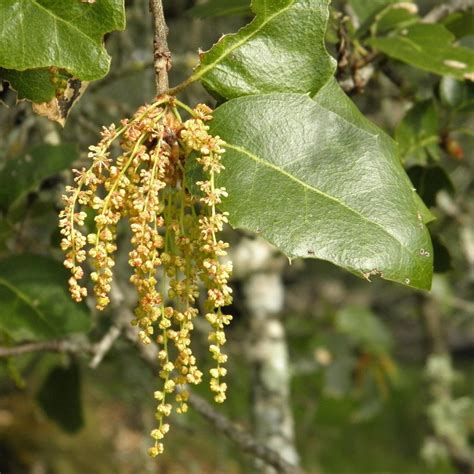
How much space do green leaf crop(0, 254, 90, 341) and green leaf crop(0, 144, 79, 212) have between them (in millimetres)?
155

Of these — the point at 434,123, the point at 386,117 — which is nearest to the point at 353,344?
the point at 386,117

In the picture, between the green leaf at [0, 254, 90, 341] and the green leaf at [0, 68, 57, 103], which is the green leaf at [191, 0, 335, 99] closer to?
the green leaf at [0, 68, 57, 103]

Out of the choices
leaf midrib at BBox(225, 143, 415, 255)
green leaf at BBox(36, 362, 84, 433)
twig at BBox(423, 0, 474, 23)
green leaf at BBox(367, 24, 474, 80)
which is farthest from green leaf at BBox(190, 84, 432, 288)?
green leaf at BBox(36, 362, 84, 433)

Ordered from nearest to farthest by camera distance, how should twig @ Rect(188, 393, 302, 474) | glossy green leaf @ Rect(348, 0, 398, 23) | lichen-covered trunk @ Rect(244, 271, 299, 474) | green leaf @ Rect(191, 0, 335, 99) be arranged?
green leaf @ Rect(191, 0, 335, 99) < glossy green leaf @ Rect(348, 0, 398, 23) < twig @ Rect(188, 393, 302, 474) < lichen-covered trunk @ Rect(244, 271, 299, 474)

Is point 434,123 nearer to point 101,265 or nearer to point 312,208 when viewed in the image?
point 312,208

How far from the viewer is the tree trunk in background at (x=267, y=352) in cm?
269

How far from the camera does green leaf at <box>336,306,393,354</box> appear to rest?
11.8ft

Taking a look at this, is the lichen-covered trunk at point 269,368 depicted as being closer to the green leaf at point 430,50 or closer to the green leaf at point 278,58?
the green leaf at point 430,50

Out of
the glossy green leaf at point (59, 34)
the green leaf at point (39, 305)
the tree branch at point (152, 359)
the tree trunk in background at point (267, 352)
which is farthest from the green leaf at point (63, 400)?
the glossy green leaf at point (59, 34)

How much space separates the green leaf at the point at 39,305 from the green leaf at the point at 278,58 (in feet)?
2.16

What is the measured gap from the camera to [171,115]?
3.50 feet

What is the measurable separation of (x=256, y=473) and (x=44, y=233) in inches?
43.2

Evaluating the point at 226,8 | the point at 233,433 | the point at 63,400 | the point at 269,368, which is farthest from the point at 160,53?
the point at 269,368

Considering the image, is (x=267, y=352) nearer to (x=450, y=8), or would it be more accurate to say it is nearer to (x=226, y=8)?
(x=450, y=8)
